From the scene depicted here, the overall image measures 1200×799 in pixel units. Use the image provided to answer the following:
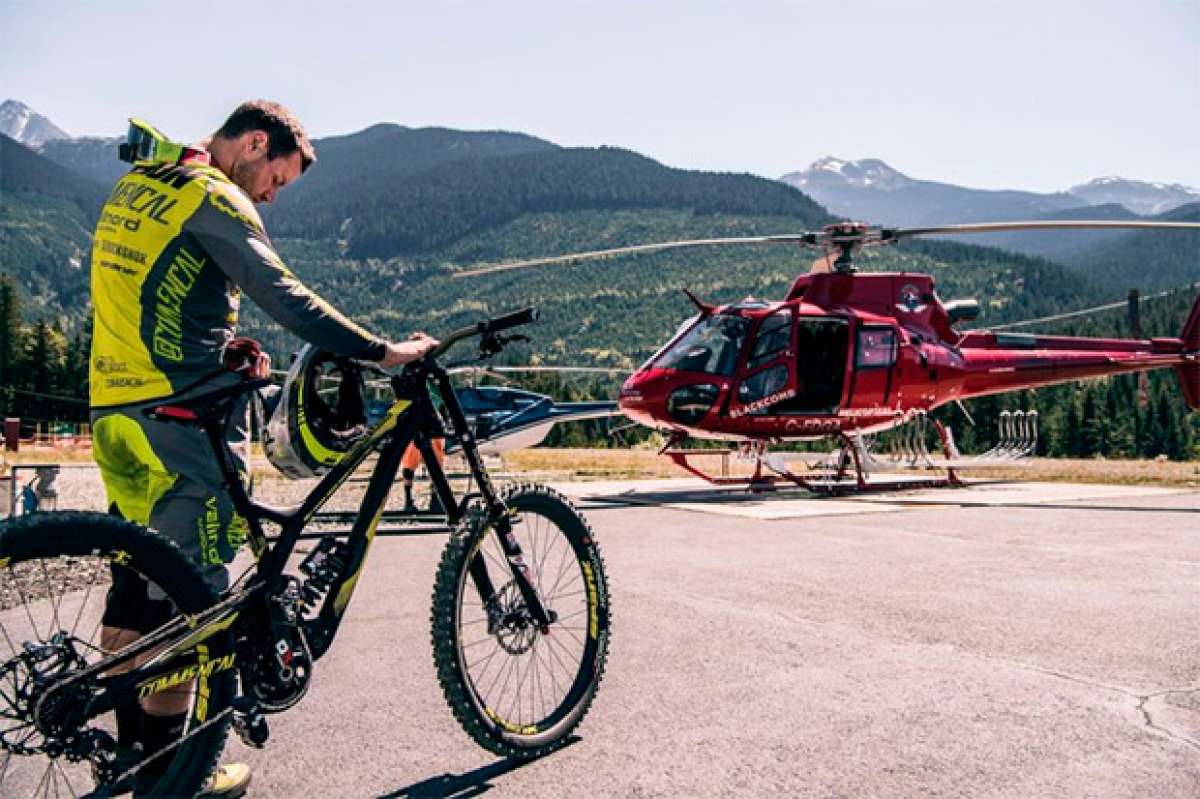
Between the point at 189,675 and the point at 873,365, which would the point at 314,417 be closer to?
the point at 189,675

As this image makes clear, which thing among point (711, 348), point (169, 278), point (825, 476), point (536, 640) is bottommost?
point (825, 476)

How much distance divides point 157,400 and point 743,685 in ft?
8.67

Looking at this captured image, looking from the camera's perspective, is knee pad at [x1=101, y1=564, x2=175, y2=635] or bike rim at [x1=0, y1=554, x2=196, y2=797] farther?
knee pad at [x1=101, y1=564, x2=175, y2=635]

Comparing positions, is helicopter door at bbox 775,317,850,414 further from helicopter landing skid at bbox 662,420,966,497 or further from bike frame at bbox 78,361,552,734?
bike frame at bbox 78,361,552,734

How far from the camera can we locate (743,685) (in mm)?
4457

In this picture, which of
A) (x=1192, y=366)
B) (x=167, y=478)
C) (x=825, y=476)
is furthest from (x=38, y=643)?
(x=1192, y=366)

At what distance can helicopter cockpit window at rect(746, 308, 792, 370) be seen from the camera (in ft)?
47.3

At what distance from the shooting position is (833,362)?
15.0 m

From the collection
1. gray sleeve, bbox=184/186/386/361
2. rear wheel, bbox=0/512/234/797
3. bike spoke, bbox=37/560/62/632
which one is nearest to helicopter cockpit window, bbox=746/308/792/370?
gray sleeve, bbox=184/186/386/361

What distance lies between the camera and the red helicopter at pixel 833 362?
14391 millimetres

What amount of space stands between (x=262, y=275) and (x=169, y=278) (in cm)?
30

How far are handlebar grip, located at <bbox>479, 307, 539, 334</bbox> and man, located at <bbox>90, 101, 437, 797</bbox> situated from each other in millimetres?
469

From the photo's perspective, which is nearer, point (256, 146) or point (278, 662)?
point (278, 662)

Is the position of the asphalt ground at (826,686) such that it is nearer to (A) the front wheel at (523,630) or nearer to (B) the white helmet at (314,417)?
(A) the front wheel at (523,630)
